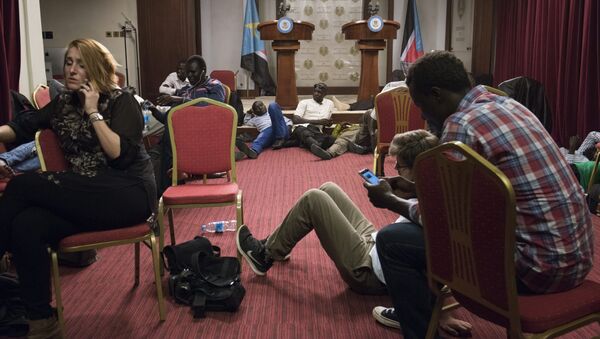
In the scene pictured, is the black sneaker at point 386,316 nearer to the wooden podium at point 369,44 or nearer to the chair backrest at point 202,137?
the chair backrest at point 202,137

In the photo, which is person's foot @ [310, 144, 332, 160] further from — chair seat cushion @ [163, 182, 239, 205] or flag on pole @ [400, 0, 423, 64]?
flag on pole @ [400, 0, 423, 64]

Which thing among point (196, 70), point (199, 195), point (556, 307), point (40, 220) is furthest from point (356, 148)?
point (556, 307)

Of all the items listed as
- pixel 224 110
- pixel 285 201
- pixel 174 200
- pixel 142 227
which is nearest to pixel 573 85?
pixel 285 201

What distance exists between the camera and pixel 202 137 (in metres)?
3.17

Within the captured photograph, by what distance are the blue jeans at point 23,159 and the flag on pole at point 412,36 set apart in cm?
750

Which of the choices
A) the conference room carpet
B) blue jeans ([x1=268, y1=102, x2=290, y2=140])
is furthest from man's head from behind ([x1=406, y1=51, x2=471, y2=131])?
blue jeans ([x1=268, y1=102, x2=290, y2=140])

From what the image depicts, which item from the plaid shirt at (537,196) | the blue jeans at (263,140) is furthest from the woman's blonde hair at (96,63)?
the blue jeans at (263,140)

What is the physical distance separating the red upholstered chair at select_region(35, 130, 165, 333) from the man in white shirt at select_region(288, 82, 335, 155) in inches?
157

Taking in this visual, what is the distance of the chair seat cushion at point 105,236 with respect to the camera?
2.19 metres

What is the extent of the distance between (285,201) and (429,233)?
2767mm

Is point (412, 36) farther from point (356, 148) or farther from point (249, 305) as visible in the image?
point (249, 305)

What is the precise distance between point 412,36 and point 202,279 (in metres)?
8.15

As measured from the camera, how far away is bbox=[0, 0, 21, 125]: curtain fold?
154 inches

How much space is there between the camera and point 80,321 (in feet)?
7.80
